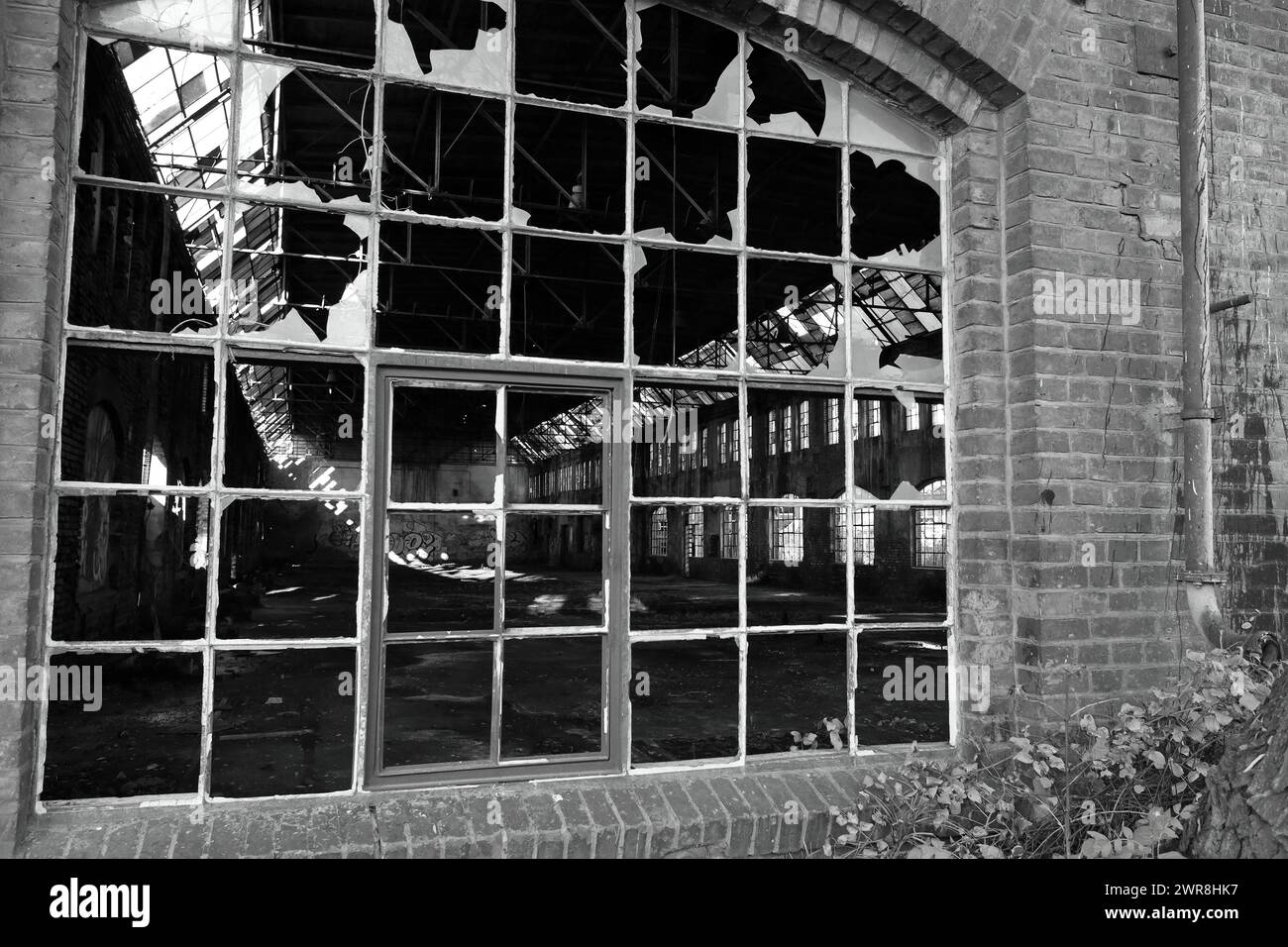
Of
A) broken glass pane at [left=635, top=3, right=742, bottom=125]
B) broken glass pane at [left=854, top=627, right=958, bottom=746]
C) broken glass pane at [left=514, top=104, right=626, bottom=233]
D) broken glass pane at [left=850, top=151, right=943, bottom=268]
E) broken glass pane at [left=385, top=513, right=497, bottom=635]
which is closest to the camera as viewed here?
broken glass pane at [left=854, top=627, right=958, bottom=746]

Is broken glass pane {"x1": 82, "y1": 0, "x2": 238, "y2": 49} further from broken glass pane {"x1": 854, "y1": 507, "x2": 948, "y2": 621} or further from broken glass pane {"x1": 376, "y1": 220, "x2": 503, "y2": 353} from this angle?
broken glass pane {"x1": 854, "y1": 507, "x2": 948, "y2": 621}

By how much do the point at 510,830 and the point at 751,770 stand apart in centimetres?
98

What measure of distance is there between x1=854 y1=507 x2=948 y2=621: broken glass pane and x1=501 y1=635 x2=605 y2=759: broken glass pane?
8782mm

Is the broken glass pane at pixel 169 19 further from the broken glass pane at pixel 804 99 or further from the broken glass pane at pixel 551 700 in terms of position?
the broken glass pane at pixel 551 700

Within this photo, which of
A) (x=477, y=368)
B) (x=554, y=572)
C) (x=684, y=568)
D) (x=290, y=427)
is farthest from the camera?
(x=290, y=427)

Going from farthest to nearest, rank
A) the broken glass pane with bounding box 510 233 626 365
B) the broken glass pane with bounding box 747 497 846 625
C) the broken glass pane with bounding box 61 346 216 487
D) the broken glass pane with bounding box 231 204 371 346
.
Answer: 1. the broken glass pane with bounding box 747 497 846 625
2. the broken glass pane with bounding box 510 233 626 365
3. the broken glass pane with bounding box 231 204 371 346
4. the broken glass pane with bounding box 61 346 216 487

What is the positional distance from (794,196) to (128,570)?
31.9 feet

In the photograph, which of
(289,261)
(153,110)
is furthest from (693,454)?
(153,110)

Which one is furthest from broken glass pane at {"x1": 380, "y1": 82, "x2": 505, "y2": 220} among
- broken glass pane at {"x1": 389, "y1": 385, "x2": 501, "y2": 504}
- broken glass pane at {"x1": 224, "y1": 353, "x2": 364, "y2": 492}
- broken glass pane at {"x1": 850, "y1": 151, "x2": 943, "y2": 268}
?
broken glass pane at {"x1": 389, "y1": 385, "x2": 501, "y2": 504}

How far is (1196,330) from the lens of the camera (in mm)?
3434

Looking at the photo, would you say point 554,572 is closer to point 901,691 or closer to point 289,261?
point 289,261

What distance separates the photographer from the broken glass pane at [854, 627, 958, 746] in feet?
11.4

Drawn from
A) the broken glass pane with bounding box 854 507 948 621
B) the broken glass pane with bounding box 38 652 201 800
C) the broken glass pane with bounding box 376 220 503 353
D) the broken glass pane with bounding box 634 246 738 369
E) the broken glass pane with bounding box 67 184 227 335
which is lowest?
the broken glass pane with bounding box 38 652 201 800
